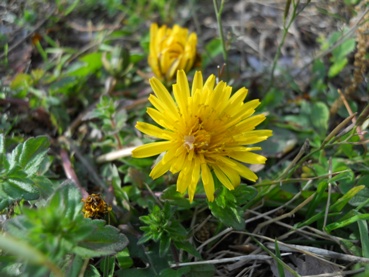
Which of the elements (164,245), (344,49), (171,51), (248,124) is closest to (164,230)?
(164,245)

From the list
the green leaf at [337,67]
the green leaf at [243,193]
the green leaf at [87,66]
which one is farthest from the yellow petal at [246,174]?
the green leaf at [87,66]

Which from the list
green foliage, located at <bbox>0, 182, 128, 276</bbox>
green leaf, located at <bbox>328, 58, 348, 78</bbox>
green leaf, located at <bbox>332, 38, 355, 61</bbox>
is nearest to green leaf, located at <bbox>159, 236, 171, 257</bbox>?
green foliage, located at <bbox>0, 182, 128, 276</bbox>

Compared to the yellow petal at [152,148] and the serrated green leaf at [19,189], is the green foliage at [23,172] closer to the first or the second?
the serrated green leaf at [19,189]

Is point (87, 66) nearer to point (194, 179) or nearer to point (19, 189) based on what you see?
point (19, 189)

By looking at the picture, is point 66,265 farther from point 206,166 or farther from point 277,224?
point 277,224

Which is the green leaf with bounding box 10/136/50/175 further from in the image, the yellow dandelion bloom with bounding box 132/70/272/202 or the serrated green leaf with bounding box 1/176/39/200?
the yellow dandelion bloom with bounding box 132/70/272/202
